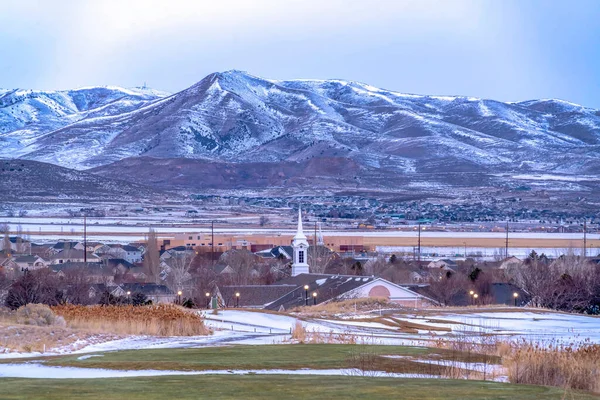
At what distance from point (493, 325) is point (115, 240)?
3829 inches

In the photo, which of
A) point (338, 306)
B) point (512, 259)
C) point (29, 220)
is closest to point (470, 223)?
point (29, 220)

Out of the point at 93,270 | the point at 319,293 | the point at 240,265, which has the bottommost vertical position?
the point at 93,270

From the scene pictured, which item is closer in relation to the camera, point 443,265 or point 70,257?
point 443,265

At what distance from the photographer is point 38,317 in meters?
27.6

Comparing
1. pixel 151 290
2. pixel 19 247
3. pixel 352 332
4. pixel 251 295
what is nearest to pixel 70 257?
pixel 19 247

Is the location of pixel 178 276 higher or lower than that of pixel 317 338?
lower

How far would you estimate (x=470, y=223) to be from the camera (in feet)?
651

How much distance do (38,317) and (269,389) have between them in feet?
46.7

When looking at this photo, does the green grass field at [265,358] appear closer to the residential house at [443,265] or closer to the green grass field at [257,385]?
the green grass field at [257,385]

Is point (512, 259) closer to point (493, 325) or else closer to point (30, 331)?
point (493, 325)

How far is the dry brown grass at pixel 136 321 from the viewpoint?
28.5m

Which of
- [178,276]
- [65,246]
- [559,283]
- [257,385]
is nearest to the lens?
[257,385]

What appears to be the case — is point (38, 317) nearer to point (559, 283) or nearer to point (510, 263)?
point (559, 283)

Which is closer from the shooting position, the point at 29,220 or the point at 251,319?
the point at 251,319
